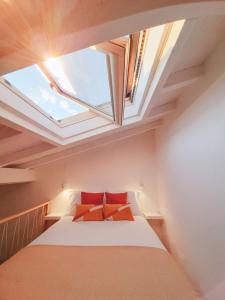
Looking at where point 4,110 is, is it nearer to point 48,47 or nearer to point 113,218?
point 48,47

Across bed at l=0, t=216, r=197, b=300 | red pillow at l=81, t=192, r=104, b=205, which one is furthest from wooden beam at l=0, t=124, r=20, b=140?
red pillow at l=81, t=192, r=104, b=205

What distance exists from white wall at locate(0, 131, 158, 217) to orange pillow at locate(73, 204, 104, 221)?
62 cm

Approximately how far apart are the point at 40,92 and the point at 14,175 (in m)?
1.72

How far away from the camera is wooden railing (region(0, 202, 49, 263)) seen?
3.01 meters

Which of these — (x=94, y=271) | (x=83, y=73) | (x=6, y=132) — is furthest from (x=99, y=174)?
(x=83, y=73)

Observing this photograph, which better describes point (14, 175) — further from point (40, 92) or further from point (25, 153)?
point (40, 92)

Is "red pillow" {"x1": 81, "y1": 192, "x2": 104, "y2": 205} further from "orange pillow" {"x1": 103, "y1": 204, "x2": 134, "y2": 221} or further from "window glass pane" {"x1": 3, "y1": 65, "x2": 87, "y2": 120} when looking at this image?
"window glass pane" {"x1": 3, "y1": 65, "x2": 87, "y2": 120}

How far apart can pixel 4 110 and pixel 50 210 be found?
8.33 ft

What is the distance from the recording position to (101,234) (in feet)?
6.89

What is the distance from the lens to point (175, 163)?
2426mm

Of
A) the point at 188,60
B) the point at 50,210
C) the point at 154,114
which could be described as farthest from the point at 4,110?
the point at 50,210

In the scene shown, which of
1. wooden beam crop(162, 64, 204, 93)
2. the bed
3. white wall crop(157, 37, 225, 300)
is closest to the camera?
the bed

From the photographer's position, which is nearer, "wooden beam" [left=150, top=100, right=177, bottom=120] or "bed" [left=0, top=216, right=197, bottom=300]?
"bed" [left=0, top=216, right=197, bottom=300]

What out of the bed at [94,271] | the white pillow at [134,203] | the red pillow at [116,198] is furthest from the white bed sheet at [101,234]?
the red pillow at [116,198]
